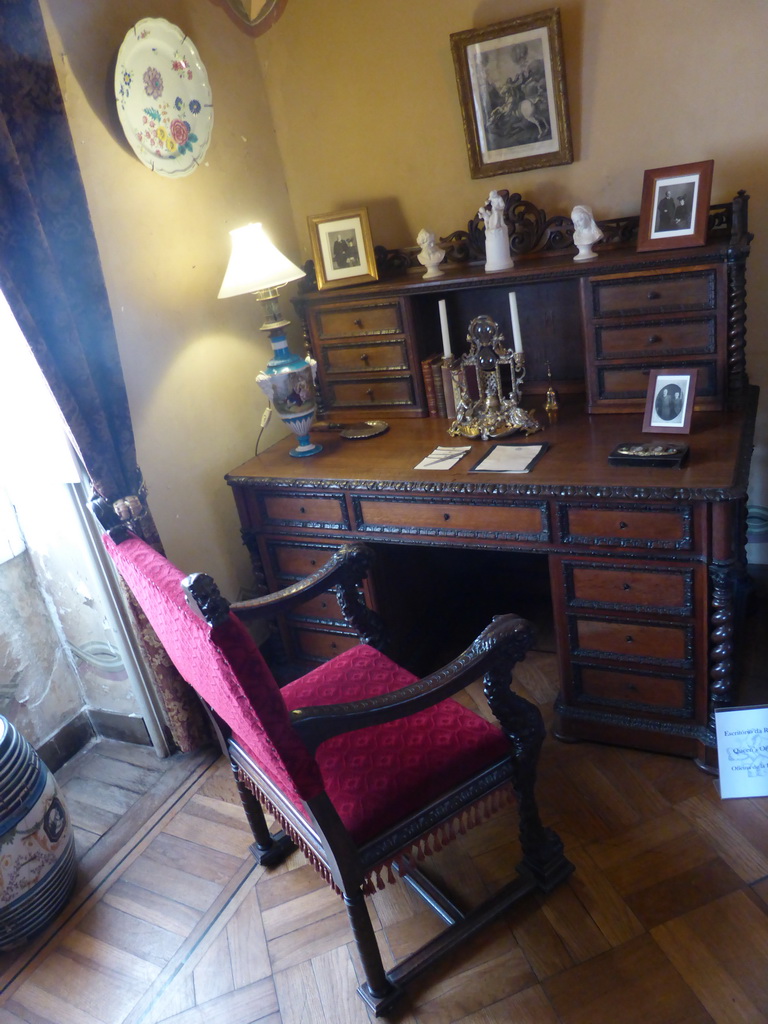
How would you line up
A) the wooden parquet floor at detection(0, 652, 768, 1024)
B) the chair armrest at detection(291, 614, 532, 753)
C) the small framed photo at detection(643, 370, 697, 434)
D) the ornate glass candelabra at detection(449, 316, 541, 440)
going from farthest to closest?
the ornate glass candelabra at detection(449, 316, 541, 440), the small framed photo at detection(643, 370, 697, 434), the wooden parquet floor at detection(0, 652, 768, 1024), the chair armrest at detection(291, 614, 532, 753)

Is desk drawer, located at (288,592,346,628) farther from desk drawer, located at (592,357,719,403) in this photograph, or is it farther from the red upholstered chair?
desk drawer, located at (592,357,719,403)

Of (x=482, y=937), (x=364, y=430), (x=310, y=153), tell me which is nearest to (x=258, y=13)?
(x=310, y=153)

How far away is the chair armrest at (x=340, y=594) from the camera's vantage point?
5.52 feet

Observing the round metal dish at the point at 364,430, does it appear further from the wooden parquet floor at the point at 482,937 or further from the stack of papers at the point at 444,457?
the wooden parquet floor at the point at 482,937

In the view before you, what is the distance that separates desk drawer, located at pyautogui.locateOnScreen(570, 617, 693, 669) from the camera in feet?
5.87

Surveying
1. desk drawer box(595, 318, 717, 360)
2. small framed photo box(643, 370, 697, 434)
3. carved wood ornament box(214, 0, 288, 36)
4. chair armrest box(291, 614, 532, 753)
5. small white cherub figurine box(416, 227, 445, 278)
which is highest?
carved wood ornament box(214, 0, 288, 36)

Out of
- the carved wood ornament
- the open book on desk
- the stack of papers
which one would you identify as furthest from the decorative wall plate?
the open book on desk

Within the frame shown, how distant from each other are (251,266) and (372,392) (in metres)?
0.55

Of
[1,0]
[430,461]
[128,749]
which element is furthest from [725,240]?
[128,749]

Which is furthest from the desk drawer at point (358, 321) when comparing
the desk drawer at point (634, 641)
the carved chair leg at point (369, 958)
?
the carved chair leg at point (369, 958)

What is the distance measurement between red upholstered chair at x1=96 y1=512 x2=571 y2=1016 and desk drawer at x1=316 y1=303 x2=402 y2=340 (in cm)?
89

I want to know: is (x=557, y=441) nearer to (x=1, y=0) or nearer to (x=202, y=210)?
(x=202, y=210)

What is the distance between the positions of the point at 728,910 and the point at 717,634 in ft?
1.86

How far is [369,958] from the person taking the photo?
1.45 m
